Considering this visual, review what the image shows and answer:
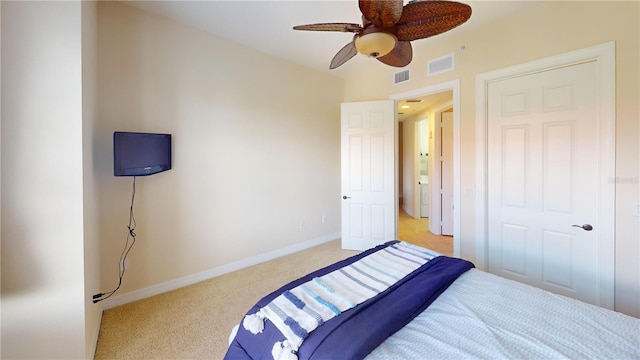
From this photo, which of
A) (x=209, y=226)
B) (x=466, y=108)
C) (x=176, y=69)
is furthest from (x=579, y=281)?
(x=176, y=69)

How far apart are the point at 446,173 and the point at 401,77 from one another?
2.03 m

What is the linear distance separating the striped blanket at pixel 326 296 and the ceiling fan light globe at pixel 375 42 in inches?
48.8

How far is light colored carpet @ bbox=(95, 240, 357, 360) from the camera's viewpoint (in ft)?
5.85

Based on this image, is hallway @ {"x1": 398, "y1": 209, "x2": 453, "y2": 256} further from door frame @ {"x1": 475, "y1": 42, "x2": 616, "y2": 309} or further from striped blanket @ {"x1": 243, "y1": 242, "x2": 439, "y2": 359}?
striped blanket @ {"x1": 243, "y1": 242, "x2": 439, "y2": 359}

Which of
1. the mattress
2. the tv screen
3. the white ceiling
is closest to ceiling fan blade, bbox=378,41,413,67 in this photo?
the white ceiling

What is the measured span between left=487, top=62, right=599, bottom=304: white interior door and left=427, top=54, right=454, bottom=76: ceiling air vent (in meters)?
0.54

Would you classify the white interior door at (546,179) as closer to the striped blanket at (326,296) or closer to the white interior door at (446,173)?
the striped blanket at (326,296)

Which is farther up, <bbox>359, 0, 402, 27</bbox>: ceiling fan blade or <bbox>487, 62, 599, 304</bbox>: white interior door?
<bbox>359, 0, 402, 27</bbox>: ceiling fan blade

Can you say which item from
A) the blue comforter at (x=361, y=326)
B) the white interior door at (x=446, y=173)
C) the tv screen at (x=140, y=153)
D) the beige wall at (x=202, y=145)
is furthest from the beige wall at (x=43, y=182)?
the white interior door at (x=446, y=173)

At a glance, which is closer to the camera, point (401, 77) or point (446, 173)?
point (401, 77)

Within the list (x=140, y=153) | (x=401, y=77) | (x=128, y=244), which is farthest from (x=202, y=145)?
(x=401, y=77)

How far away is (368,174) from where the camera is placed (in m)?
3.71

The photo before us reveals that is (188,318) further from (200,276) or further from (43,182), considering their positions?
(43,182)

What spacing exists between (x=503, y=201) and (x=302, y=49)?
2855 mm
